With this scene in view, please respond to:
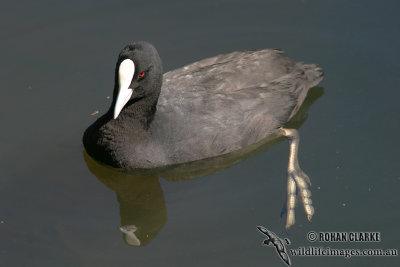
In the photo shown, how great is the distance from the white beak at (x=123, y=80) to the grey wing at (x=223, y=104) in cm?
57

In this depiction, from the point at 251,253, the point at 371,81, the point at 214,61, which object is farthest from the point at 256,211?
the point at 371,81

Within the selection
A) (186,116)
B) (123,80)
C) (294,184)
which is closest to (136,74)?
(123,80)

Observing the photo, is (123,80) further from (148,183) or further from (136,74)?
(148,183)

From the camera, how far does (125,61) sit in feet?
17.3

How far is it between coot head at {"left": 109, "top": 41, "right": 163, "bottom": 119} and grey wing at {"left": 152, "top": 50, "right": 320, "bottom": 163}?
40 centimetres

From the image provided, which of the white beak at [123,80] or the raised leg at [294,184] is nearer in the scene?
the white beak at [123,80]

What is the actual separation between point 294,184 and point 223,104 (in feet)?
3.36

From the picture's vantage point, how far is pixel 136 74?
17.6 ft

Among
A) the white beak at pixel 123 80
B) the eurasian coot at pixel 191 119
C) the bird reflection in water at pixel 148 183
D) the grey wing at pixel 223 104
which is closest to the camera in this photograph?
the white beak at pixel 123 80

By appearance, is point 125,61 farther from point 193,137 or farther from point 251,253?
point 251,253

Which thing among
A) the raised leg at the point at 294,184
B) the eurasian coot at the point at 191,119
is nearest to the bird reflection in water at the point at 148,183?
the eurasian coot at the point at 191,119

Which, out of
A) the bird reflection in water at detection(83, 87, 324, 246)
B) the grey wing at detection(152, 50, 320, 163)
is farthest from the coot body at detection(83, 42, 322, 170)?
the bird reflection in water at detection(83, 87, 324, 246)

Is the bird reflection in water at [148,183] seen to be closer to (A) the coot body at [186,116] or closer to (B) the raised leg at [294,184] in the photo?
(A) the coot body at [186,116]

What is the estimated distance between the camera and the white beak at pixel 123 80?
17.3 feet
